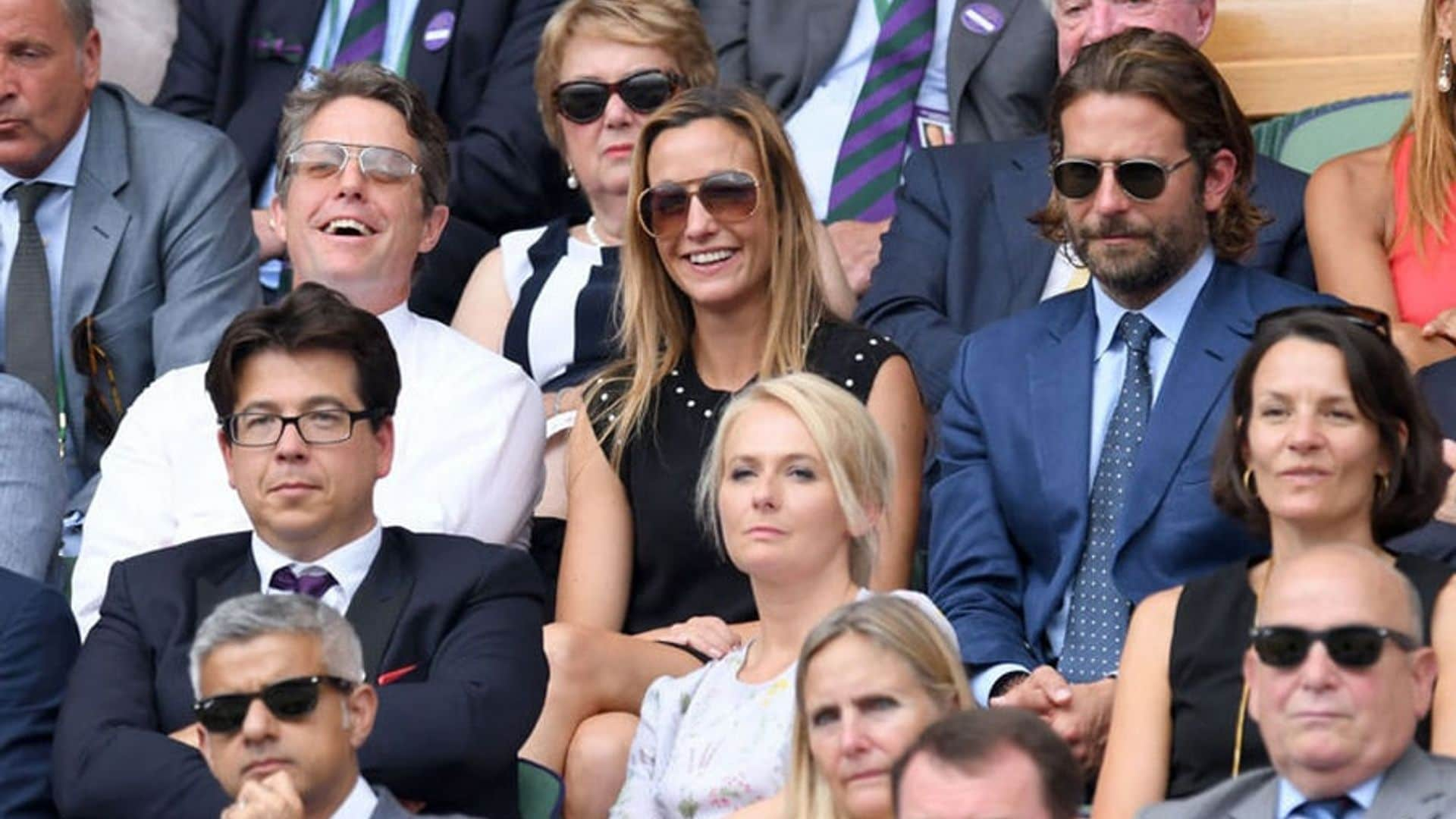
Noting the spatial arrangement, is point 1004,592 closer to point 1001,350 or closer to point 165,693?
point 1001,350

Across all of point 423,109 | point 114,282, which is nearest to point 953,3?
point 423,109

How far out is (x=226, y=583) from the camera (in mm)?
4703

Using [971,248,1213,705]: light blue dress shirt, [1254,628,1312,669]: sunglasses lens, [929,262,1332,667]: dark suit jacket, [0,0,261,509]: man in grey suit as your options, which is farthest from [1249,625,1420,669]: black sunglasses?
[0,0,261,509]: man in grey suit

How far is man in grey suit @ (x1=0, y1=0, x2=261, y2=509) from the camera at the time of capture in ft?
19.6

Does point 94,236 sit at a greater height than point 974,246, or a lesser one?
lesser

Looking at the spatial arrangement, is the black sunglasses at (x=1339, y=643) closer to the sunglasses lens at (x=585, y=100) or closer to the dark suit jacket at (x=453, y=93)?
the sunglasses lens at (x=585, y=100)

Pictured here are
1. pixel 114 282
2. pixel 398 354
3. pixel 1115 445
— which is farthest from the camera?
pixel 114 282

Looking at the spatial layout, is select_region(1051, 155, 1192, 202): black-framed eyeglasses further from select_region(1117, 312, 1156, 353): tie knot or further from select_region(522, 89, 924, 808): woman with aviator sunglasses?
select_region(522, 89, 924, 808): woman with aviator sunglasses

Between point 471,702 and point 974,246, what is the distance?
1866 millimetres

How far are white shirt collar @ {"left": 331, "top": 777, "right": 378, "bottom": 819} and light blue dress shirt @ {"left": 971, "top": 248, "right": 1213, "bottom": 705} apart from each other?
1261mm

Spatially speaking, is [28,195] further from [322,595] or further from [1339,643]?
[1339,643]

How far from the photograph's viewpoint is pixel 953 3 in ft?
21.7

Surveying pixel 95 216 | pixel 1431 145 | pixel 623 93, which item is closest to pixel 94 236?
pixel 95 216

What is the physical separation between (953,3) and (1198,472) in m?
2.02
